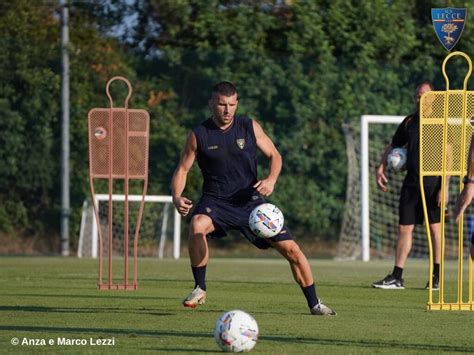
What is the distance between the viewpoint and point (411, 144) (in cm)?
1510

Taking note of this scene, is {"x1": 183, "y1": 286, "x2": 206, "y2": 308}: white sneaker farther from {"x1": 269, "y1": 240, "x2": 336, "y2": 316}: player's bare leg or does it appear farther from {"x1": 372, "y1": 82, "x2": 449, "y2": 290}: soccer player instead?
{"x1": 372, "y1": 82, "x2": 449, "y2": 290}: soccer player

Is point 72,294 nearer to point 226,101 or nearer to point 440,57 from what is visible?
point 226,101

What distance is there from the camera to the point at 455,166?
1157cm

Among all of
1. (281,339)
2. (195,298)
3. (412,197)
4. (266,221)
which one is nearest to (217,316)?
(195,298)

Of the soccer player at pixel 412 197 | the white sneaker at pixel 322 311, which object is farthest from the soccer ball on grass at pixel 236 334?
the soccer player at pixel 412 197

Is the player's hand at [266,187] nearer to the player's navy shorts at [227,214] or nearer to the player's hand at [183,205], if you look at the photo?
the player's navy shorts at [227,214]

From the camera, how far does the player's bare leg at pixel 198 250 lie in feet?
35.9

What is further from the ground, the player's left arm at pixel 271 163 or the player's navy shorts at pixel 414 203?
the player's left arm at pixel 271 163

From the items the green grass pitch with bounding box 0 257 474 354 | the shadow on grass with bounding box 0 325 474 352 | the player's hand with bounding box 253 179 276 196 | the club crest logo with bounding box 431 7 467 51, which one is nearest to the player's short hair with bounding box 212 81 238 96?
the player's hand with bounding box 253 179 276 196

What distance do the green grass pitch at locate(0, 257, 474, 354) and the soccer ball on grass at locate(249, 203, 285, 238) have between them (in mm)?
686

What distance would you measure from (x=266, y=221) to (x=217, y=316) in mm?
890

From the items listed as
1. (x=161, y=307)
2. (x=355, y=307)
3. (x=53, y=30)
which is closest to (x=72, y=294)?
(x=161, y=307)

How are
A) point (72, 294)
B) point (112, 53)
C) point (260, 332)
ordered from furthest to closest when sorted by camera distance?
point (112, 53) → point (72, 294) → point (260, 332)

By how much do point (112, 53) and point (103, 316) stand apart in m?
17.4
